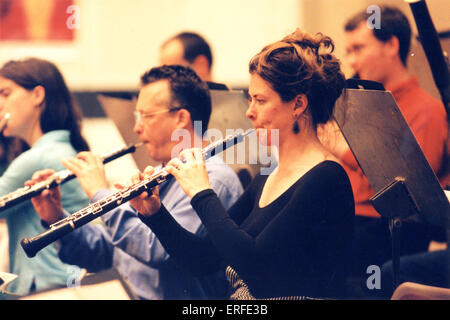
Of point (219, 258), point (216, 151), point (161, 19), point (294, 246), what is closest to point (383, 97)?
point (294, 246)

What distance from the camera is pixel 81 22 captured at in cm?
425

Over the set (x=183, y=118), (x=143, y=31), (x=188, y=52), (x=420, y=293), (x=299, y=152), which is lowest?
(x=420, y=293)

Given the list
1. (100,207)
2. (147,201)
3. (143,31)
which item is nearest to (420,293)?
(147,201)

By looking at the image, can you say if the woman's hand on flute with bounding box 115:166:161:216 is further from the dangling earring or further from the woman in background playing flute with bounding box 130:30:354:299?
the dangling earring

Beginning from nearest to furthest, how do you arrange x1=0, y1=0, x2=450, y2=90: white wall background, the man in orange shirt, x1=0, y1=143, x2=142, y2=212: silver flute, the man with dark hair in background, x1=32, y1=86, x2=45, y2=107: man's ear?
x1=0, y1=143, x2=142, y2=212: silver flute, the man in orange shirt, x1=32, y1=86, x2=45, y2=107: man's ear, the man with dark hair in background, x1=0, y1=0, x2=450, y2=90: white wall background

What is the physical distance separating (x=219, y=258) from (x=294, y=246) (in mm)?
341

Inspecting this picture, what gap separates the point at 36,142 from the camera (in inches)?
85.7

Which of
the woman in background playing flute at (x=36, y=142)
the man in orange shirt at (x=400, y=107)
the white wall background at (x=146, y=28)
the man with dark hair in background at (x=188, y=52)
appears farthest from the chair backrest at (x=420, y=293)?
the white wall background at (x=146, y=28)

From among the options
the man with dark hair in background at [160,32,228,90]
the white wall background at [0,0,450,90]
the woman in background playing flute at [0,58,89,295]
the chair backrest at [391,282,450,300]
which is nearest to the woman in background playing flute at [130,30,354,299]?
the chair backrest at [391,282,450,300]

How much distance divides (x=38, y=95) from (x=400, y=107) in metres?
1.22

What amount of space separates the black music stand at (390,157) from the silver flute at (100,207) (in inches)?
13.3

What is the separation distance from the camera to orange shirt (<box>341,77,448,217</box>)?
1972mm

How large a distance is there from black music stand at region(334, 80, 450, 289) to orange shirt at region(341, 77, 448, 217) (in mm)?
508

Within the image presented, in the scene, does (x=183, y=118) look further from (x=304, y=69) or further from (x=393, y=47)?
(x=393, y=47)
